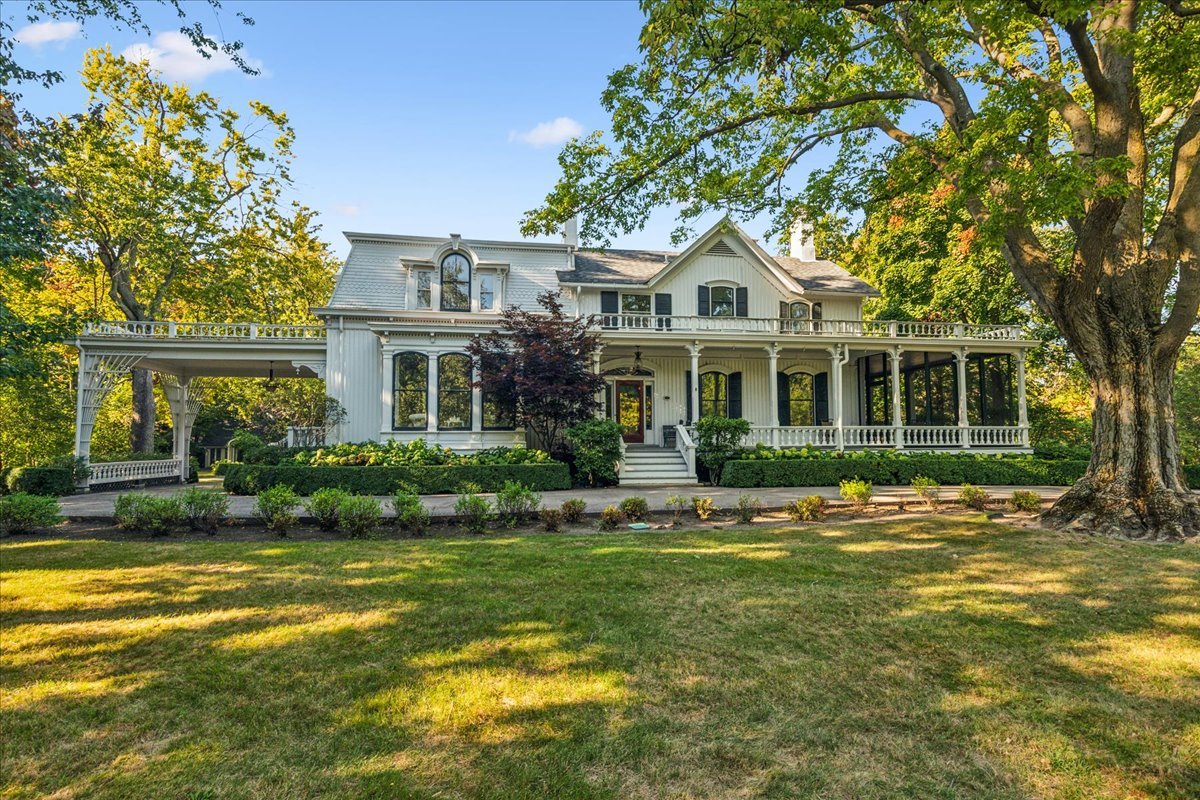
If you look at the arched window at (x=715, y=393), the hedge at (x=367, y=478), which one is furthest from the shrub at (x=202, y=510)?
the arched window at (x=715, y=393)

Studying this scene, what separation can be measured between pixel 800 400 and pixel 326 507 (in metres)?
16.9

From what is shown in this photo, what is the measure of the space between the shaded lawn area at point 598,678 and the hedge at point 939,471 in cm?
852

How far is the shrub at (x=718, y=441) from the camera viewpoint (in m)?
14.9

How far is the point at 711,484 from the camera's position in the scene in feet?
48.7

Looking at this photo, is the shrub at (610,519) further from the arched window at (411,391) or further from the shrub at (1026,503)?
the arched window at (411,391)

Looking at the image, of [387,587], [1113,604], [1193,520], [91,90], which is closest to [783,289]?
[1193,520]

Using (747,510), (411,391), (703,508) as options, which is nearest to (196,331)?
(411,391)

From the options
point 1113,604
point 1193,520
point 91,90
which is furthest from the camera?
point 91,90

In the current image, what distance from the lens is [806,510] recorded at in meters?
8.73

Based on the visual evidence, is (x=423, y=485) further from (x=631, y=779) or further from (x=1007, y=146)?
(x=1007, y=146)

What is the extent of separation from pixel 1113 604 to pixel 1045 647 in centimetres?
156

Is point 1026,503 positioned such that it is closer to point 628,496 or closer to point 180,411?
point 628,496

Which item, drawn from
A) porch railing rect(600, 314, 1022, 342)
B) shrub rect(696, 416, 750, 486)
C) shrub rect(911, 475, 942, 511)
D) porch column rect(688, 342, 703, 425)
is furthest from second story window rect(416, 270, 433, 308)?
shrub rect(911, 475, 942, 511)

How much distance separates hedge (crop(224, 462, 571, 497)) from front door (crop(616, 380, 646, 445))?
6.53m
